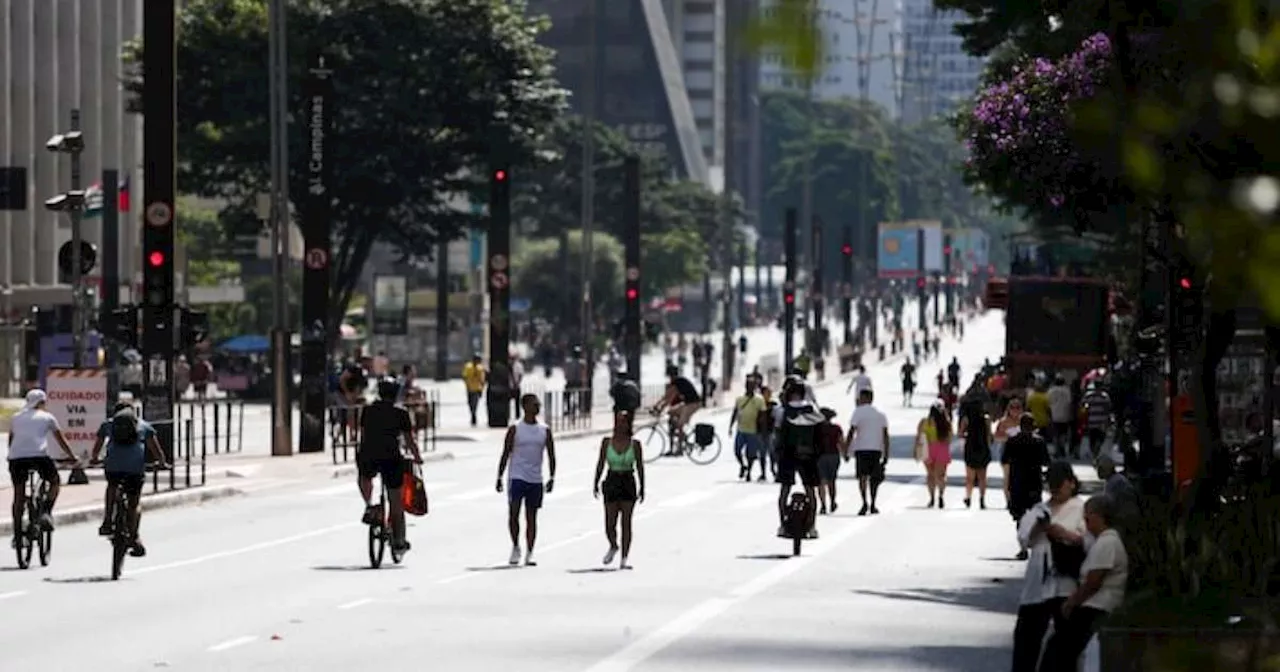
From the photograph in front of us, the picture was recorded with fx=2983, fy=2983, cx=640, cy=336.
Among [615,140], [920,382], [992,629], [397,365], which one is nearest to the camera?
[992,629]

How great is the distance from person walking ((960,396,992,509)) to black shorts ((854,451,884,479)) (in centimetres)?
123

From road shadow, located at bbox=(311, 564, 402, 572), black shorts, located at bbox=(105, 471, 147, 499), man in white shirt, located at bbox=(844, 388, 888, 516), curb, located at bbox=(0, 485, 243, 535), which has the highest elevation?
black shorts, located at bbox=(105, 471, 147, 499)

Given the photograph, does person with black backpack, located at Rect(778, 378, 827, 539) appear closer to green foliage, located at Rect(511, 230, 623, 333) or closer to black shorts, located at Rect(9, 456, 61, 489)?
black shorts, located at Rect(9, 456, 61, 489)

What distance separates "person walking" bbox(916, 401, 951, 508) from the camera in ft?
131

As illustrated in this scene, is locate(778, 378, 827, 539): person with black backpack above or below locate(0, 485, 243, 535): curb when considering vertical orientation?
above

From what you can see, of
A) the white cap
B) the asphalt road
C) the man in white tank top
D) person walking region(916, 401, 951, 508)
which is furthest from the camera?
person walking region(916, 401, 951, 508)

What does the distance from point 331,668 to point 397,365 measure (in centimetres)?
9883

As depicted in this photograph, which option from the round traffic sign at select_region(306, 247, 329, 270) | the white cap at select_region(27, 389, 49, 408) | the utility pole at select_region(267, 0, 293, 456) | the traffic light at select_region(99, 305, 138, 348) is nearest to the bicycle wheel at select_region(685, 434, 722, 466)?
the round traffic sign at select_region(306, 247, 329, 270)

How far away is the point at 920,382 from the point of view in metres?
130

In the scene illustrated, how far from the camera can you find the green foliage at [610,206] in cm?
17300

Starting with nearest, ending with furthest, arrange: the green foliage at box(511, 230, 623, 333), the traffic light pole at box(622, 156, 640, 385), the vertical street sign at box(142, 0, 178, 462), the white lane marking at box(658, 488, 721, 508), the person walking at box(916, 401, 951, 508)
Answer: the vertical street sign at box(142, 0, 178, 462) < the person walking at box(916, 401, 951, 508) < the white lane marking at box(658, 488, 721, 508) < the traffic light pole at box(622, 156, 640, 385) < the green foliage at box(511, 230, 623, 333)

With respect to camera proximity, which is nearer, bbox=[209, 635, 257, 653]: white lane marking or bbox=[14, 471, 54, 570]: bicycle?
bbox=[209, 635, 257, 653]: white lane marking

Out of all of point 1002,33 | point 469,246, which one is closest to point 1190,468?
point 1002,33

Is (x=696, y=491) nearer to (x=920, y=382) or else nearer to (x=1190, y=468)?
(x=1190, y=468)
